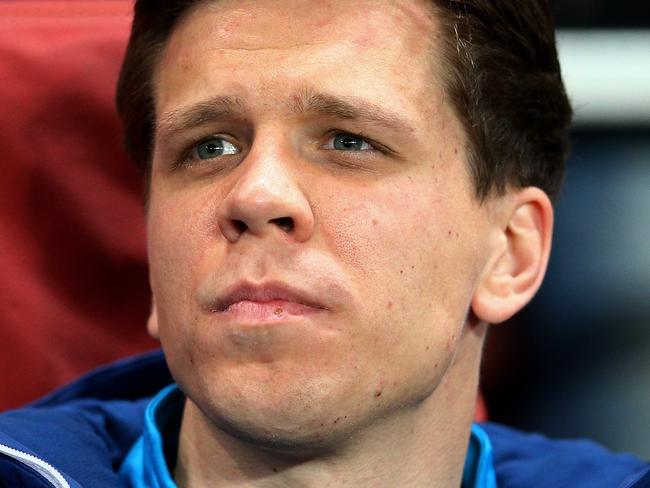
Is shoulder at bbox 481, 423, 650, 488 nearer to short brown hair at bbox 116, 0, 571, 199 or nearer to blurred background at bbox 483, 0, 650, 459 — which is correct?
short brown hair at bbox 116, 0, 571, 199

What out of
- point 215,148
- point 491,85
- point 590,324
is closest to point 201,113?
point 215,148

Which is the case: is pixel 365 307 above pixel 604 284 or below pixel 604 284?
below

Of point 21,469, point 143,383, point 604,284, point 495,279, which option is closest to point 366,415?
point 495,279

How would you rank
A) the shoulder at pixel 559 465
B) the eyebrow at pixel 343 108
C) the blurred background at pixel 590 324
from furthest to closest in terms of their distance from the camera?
1. the blurred background at pixel 590 324
2. the shoulder at pixel 559 465
3. the eyebrow at pixel 343 108

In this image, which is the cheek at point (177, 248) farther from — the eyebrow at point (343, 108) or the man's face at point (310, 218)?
the eyebrow at point (343, 108)

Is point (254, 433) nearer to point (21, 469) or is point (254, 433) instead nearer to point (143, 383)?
point (21, 469)

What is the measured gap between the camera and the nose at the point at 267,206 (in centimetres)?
179

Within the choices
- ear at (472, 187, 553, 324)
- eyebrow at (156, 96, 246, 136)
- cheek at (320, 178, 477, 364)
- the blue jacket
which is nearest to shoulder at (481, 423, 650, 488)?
the blue jacket

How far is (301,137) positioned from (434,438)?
22.2 inches

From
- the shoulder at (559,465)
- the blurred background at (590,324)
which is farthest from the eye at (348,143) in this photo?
the blurred background at (590,324)

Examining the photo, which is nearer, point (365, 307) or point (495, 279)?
point (365, 307)

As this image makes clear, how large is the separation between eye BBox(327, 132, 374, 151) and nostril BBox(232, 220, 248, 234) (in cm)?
19

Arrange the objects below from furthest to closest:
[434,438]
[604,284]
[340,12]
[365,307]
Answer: [604,284] → [434,438] → [340,12] → [365,307]

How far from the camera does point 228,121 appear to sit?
1949 mm
